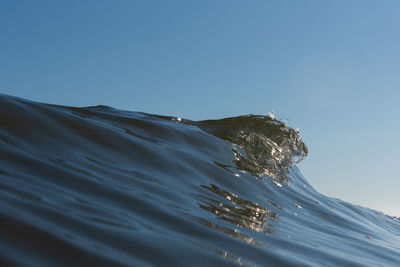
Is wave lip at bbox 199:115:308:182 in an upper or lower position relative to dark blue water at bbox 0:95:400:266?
upper

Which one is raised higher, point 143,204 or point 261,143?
point 261,143

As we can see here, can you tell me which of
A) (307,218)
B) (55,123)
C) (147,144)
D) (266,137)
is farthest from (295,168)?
(55,123)

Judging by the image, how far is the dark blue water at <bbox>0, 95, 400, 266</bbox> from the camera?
1.55m

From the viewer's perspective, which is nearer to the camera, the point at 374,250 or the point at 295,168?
the point at 374,250

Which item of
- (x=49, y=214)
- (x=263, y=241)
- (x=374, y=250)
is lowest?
(x=49, y=214)

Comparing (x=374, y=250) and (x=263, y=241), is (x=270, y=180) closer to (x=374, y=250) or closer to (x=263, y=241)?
(x=374, y=250)

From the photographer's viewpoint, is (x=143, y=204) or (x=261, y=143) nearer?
(x=143, y=204)

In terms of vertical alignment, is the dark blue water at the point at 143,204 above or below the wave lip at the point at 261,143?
below

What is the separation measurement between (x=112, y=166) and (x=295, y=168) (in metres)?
5.46

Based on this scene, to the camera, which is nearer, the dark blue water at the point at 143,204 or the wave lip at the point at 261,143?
the dark blue water at the point at 143,204

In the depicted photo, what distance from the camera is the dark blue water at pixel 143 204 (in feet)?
5.10

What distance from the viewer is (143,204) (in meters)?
2.45

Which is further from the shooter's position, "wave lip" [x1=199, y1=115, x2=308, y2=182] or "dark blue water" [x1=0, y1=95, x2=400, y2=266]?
"wave lip" [x1=199, y1=115, x2=308, y2=182]

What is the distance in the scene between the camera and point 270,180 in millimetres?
5418
